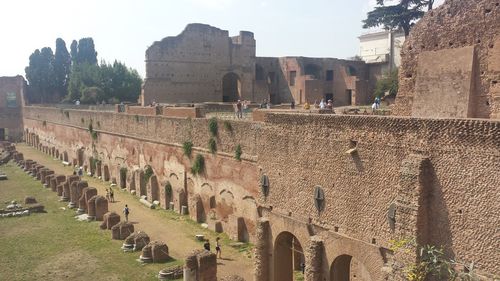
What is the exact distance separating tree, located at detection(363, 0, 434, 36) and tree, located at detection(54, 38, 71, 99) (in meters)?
38.3

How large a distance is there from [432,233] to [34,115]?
155 ft

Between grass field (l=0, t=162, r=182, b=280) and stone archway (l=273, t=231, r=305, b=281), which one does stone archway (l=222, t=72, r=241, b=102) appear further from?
stone archway (l=273, t=231, r=305, b=281)

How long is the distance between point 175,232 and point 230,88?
20.0 metres

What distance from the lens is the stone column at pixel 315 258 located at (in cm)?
1045

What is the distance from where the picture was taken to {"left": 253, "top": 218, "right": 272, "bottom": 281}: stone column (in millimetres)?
12141

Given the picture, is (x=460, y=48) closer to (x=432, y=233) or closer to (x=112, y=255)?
(x=432, y=233)

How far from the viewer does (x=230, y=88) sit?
1401 inches

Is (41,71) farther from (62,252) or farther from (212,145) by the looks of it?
(62,252)

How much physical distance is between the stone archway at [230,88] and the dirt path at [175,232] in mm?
13312

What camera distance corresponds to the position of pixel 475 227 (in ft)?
25.1

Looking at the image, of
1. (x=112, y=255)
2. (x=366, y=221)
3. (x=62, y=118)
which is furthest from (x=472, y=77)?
(x=62, y=118)

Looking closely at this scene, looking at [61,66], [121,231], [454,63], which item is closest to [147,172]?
[121,231]

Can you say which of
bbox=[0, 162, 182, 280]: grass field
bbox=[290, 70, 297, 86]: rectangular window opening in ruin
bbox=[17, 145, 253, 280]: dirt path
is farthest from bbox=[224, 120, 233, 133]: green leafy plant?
bbox=[290, 70, 297, 86]: rectangular window opening in ruin

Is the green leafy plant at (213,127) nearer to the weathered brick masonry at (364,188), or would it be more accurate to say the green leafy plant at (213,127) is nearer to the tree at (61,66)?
the weathered brick masonry at (364,188)
